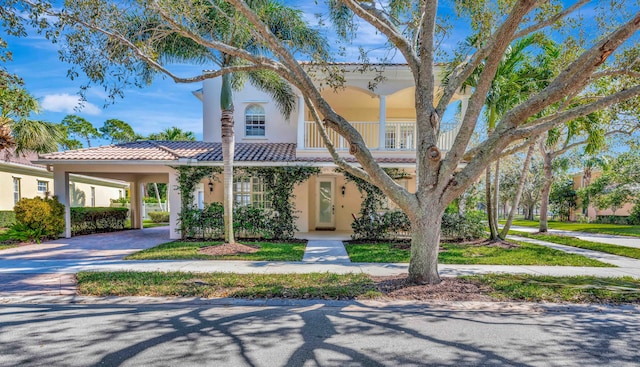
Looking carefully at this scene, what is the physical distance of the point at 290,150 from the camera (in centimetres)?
1487

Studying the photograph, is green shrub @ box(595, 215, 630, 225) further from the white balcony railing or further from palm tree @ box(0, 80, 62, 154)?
palm tree @ box(0, 80, 62, 154)

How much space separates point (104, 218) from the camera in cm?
1664

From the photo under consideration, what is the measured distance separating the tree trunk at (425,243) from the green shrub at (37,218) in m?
13.3

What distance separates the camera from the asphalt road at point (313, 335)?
11.9 ft

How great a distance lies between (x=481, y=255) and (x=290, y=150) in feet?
28.8

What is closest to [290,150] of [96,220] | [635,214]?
[96,220]

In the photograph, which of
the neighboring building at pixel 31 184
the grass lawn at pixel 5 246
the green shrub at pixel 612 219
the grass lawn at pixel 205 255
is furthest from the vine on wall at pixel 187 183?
the green shrub at pixel 612 219

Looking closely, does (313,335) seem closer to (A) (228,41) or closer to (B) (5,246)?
(A) (228,41)

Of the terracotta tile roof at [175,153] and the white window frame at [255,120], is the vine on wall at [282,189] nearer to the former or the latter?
the terracotta tile roof at [175,153]

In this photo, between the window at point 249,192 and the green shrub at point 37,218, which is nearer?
the green shrub at point 37,218

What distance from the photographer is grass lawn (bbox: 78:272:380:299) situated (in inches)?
228

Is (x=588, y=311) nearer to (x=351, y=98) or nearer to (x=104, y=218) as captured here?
(x=351, y=98)

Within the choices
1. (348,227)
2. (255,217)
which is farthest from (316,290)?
(348,227)

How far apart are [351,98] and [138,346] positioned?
1391cm
